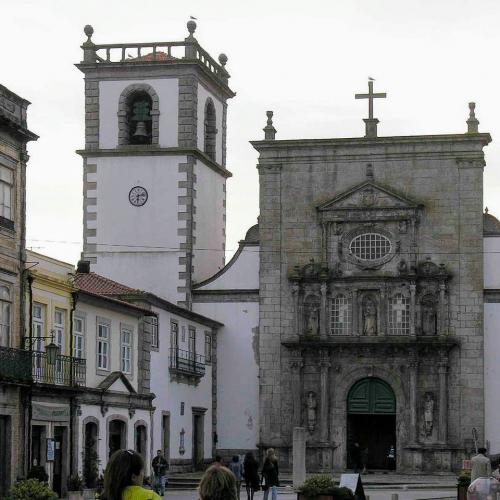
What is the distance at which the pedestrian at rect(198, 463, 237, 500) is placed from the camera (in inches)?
406

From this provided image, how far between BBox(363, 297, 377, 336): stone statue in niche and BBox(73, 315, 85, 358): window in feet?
54.1

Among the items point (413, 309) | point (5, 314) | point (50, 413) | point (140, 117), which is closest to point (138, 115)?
point (140, 117)

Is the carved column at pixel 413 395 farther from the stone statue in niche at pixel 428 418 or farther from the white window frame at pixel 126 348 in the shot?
the white window frame at pixel 126 348

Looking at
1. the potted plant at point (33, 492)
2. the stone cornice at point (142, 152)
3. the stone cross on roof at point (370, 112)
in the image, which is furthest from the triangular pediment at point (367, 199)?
the potted plant at point (33, 492)

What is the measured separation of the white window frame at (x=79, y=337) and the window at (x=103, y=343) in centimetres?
125

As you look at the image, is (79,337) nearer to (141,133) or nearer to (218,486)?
(141,133)

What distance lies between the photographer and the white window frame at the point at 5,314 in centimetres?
3491

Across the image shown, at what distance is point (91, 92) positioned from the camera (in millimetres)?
57625

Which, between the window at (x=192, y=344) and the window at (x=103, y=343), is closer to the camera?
the window at (x=103, y=343)

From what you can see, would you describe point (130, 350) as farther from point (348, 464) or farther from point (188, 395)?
point (348, 464)

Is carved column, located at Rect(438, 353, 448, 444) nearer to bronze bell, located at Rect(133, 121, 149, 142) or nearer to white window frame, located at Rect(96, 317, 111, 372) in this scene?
bronze bell, located at Rect(133, 121, 149, 142)

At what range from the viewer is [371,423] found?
5600cm

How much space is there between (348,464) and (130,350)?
12.3 metres

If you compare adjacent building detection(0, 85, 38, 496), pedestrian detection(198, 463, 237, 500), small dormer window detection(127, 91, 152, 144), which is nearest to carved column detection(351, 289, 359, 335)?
small dormer window detection(127, 91, 152, 144)
